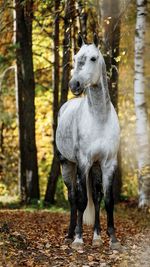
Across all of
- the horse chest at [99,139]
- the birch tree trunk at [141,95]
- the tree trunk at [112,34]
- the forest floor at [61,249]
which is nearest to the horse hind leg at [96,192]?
the forest floor at [61,249]

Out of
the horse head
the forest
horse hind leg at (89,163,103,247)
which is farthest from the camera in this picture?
horse hind leg at (89,163,103,247)

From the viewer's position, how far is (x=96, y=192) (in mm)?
10625

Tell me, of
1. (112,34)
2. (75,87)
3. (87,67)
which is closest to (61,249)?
(75,87)

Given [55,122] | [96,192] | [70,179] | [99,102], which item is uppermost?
[55,122]

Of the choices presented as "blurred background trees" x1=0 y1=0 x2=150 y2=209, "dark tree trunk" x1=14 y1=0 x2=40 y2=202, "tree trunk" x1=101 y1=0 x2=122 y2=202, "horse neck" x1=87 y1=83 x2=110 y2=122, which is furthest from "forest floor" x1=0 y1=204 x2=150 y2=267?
"dark tree trunk" x1=14 y1=0 x2=40 y2=202

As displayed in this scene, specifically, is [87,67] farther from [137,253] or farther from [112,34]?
[112,34]

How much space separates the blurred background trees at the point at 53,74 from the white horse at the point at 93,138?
2.61 metres

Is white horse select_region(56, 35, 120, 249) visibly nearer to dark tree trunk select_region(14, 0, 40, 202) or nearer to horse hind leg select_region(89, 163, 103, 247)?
horse hind leg select_region(89, 163, 103, 247)

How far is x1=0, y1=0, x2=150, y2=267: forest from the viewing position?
9.69 metres

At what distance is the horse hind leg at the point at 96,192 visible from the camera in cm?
1025

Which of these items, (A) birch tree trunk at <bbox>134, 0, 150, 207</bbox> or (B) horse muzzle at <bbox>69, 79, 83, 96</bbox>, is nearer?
(B) horse muzzle at <bbox>69, 79, 83, 96</bbox>

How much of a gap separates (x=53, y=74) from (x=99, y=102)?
41.2 ft

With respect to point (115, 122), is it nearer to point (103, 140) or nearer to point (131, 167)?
point (103, 140)

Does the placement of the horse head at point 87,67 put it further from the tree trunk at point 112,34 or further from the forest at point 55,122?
the tree trunk at point 112,34
